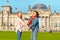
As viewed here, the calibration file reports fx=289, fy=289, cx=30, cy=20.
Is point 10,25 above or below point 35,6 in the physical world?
below

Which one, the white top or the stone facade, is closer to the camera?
the white top

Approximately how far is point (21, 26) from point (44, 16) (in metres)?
105

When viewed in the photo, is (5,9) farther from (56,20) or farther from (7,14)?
(56,20)

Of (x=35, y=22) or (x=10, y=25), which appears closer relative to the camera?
(x=35, y=22)

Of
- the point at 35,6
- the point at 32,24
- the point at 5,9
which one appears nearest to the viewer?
the point at 32,24

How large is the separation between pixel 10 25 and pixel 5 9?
38.8 feet

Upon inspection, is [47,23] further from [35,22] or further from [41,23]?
[35,22]

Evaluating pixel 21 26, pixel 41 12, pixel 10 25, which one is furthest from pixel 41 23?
pixel 21 26

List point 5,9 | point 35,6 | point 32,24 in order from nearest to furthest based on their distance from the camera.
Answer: point 32,24
point 5,9
point 35,6

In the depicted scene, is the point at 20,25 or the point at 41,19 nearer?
the point at 20,25

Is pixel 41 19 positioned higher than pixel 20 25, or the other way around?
pixel 20 25

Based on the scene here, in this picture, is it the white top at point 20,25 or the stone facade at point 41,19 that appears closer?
the white top at point 20,25

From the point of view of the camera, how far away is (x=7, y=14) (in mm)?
120438

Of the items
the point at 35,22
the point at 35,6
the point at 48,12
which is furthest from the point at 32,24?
the point at 35,6
